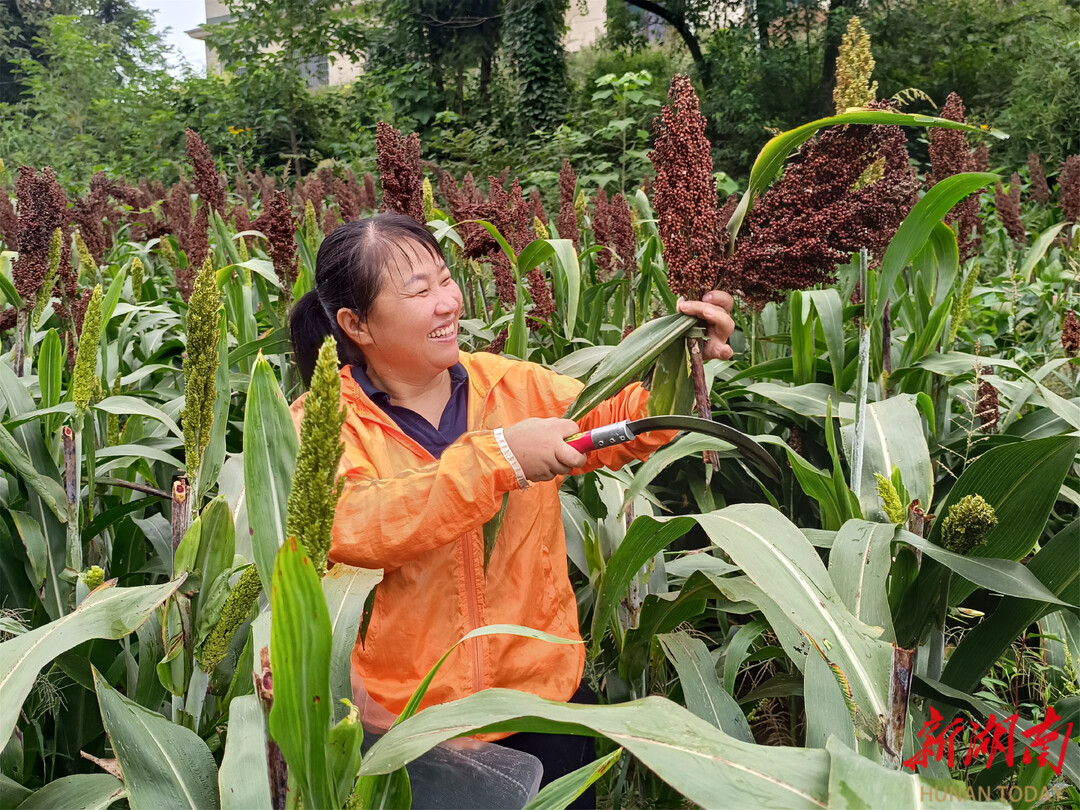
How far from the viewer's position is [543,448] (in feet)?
4.48

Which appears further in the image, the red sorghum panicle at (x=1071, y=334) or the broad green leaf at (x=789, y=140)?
the red sorghum panicle at (x=1071, y=334)

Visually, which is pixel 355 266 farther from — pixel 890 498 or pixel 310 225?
pixel 310 225

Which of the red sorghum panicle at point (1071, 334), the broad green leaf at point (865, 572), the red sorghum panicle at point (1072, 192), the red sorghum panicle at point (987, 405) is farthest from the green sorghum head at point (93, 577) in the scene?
the red sorghum panicle at point (1072, 192)

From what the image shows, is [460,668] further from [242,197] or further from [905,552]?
[242,197]

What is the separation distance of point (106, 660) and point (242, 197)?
5.10m

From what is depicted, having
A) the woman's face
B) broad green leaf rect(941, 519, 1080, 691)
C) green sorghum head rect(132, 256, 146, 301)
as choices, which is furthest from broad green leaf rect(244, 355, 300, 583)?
green sorghum head rect(132, 256, 146, 301)

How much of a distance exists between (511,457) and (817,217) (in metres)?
0.59

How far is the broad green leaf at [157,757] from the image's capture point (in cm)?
110

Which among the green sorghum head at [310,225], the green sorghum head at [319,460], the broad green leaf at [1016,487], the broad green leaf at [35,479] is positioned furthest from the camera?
the green sorghum head at [310,225]

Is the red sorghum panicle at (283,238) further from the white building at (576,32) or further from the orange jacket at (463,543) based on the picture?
the white building at (576,32)

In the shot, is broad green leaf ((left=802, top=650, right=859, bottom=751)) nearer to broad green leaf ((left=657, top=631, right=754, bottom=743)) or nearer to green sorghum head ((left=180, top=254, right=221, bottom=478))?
broad green leaf ((left=657, top=631, right=754, bottom=743))

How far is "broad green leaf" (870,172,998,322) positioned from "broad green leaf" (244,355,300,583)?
1.05m

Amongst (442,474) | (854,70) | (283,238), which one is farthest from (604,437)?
(283,238)

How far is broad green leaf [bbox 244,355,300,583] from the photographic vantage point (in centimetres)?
103
